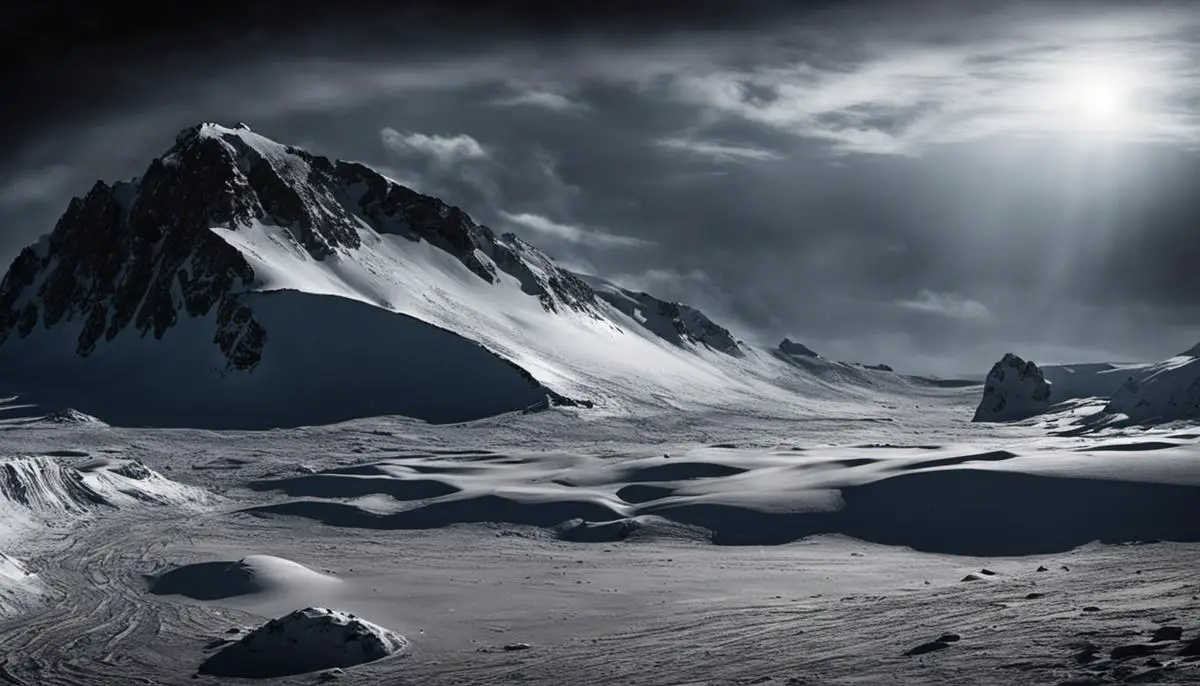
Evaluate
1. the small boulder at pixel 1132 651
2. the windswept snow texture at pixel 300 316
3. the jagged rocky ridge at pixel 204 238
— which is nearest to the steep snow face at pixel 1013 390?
the windswept snow texture at pixel 300 316

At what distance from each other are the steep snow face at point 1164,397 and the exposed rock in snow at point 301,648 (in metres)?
84.7

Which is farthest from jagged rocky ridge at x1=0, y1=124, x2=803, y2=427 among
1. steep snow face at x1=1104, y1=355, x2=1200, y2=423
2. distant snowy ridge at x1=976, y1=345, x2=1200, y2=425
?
steep snow face at x1=1104, y1=355, x2=1200, y2=423

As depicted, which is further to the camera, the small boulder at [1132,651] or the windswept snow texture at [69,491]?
the windswept snow texture at [69,491]

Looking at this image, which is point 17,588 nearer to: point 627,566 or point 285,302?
point 627,566

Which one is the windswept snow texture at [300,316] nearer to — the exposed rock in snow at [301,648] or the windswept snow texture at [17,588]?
the windswept snow texture at [17,588]

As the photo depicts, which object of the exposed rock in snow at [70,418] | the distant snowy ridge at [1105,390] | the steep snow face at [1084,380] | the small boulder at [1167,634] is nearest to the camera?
the small boulder at [1167,634]

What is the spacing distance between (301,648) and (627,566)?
50.8 ft

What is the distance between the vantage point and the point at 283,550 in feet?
140

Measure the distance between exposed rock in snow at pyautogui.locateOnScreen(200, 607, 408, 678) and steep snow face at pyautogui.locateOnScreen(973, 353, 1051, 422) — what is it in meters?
131

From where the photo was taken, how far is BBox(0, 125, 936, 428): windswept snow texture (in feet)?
394

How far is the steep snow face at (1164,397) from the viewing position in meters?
97.2

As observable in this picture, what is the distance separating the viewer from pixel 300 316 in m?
129

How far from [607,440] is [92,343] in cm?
7438

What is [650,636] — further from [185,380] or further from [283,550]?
[185,380]
